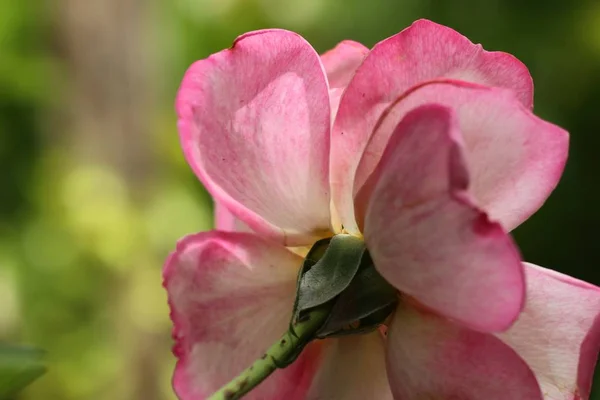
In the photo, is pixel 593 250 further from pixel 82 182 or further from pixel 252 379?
pixel 252 379

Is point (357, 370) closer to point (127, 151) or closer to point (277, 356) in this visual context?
point (277, 356)

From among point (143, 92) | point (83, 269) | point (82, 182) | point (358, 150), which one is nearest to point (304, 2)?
point (143, 92)

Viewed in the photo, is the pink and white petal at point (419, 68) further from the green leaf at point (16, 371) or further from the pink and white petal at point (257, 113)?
the green leaf at point (16, 371)

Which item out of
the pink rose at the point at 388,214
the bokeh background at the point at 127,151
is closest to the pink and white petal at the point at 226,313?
the pink rose at the point at 388,214

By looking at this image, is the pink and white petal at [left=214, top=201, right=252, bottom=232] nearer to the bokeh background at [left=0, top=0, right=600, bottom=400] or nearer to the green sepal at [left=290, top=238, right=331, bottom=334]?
the green sepal at [left=290, top=238, right=331, bottom=334]

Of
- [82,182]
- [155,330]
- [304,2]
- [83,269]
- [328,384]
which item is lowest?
[155,330]

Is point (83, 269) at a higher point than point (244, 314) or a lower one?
lower

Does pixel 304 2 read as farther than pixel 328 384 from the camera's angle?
Yes

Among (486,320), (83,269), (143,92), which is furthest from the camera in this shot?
(143,92)

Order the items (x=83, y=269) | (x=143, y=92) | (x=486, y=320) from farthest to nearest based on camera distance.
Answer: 1. (x=143, y=92)
2. (x=83, y=269)
3. (x=486, y=320)
